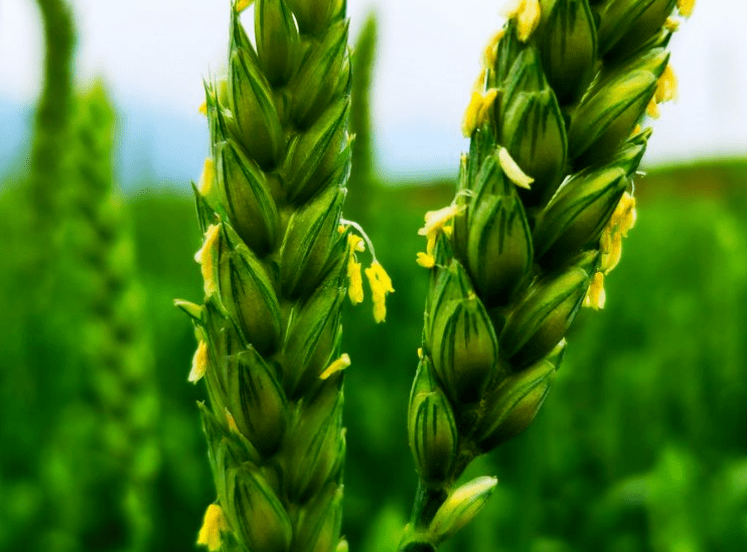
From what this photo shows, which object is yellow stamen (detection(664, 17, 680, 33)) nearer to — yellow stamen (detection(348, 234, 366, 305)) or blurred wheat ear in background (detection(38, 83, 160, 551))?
yellow stamen (detection(348, 234, 366, 305))

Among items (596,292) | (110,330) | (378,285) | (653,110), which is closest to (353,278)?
(378,285)

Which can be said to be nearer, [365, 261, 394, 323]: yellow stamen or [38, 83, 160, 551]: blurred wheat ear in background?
[365, 261, 394, 323]: yellow stamen

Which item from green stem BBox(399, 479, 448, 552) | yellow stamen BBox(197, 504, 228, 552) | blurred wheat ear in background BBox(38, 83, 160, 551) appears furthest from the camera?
blurred wheat ear in background BBox(38, 83, 160, 551)

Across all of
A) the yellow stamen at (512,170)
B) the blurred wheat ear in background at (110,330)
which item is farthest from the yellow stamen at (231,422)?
the blurred wheat ear in background at (110,330)

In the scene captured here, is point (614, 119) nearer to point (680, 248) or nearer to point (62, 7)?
point (62, 7)

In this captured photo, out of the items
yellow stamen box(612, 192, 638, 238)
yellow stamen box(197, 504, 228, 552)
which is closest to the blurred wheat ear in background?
yellow stamen box(197, 504, 228, 552)

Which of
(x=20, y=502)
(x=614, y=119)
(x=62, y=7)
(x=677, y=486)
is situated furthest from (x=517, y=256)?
(x=20, y=502)
